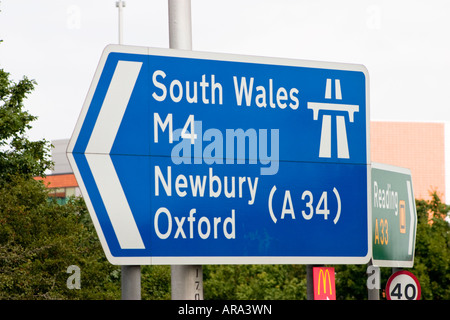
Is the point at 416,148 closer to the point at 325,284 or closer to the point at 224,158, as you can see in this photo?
the point at 325,284

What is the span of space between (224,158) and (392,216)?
5.15 m

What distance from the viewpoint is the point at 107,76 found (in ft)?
10.9

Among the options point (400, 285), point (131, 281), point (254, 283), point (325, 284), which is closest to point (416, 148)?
point (254, 283)

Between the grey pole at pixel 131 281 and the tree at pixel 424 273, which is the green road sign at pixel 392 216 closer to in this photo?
the grey pole at pixel 131 281

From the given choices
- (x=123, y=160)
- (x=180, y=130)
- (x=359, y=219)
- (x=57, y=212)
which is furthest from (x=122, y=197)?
(x=57, y=212)

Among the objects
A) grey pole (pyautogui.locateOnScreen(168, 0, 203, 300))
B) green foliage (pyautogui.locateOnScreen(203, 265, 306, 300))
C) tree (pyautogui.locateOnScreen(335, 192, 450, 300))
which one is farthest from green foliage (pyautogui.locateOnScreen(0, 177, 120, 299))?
grey pole (pyautogui.locateOnScreen(168, 0, 203, 300))

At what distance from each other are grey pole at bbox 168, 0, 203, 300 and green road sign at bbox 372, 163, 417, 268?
415 cm

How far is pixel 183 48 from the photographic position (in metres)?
3.78

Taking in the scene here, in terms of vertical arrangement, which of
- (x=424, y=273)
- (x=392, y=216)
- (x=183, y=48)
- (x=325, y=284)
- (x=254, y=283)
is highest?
(x=183, y=48)

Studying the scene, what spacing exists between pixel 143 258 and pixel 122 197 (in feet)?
0.92

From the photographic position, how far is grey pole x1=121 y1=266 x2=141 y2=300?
10.9ft

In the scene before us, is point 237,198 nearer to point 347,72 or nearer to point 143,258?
point 143,258

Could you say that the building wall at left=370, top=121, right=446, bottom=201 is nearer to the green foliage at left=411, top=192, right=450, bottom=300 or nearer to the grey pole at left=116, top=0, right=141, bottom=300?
the green foliage at left=411, top=192, right=450, bottom=300

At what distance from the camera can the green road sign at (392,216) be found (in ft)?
25.9
